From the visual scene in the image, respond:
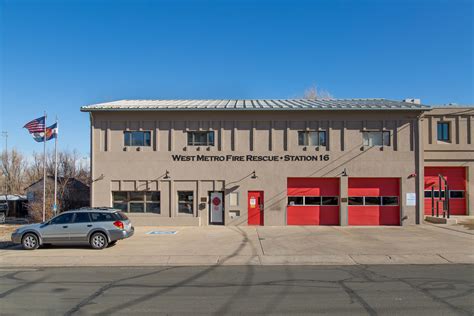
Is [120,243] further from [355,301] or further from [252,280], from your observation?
[355,301]

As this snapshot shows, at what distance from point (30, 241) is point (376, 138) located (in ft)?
60.5

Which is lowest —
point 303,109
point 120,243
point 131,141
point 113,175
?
point 120,243

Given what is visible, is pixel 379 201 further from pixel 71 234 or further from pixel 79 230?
pixel 71 234

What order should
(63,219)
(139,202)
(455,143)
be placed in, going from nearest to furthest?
1. (63,219)
2. (139,202)
3. (455,143)

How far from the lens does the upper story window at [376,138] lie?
22.1m

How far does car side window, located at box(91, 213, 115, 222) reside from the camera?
14508 mm

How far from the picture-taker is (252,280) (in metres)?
9.37

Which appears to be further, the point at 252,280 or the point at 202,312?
the point at 252,280

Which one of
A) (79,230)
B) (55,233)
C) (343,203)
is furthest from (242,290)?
(343,203)

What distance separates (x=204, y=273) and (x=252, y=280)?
161 cm

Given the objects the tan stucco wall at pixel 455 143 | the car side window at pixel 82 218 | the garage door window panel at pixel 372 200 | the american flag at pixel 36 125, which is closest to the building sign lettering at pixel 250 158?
the garage door window panel at pixel 372 200

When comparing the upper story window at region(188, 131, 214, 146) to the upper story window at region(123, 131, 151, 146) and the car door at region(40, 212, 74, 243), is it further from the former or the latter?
the car door at region(40, 212, 74, 243)

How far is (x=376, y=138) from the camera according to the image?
2216 centimetres

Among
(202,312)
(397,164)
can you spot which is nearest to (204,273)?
(202,312)
